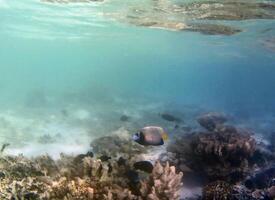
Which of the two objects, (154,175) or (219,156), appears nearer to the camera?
(154,175)

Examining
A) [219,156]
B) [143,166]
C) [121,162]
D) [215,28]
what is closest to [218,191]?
[219,156]

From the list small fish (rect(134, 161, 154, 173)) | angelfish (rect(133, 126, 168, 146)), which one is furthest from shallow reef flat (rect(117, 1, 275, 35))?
small fish (rect(134, 161, 154, 173))

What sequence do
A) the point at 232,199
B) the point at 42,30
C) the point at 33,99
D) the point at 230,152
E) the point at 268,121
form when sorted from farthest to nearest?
the point at 42,30
the point at 33,99
the point at 268,121
the point at 230,152
the point at 232,199

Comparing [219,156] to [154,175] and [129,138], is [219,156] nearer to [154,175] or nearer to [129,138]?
[154,175]

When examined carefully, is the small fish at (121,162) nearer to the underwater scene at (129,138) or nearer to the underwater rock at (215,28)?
the underwater scene at (129,138)

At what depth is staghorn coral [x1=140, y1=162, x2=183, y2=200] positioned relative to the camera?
6.70 meters

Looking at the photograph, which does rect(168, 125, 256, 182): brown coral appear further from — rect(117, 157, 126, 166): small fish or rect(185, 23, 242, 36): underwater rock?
rect(185, 23, 242, 36): underwater rock

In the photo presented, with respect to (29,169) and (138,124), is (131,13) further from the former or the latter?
(29,169)

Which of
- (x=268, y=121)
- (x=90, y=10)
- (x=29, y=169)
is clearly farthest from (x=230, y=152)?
(x=268, y=121)

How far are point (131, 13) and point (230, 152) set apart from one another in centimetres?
1948

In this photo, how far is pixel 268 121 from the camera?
32.6 m

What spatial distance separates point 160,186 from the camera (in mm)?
6738

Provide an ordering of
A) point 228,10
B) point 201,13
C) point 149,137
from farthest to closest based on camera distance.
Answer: point 201,13, point 228,10, point 149,137

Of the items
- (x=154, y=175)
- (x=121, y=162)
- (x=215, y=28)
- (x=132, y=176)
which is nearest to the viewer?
(x=154, y=175)
